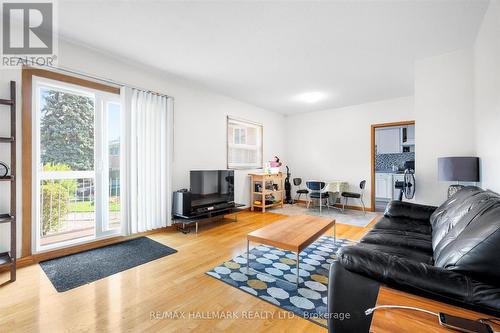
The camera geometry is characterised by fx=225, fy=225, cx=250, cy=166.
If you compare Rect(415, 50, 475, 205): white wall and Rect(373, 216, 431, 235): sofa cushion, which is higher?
Rect(415, 50, 475, 205): white wall

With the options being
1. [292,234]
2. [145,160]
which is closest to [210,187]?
[145,160]

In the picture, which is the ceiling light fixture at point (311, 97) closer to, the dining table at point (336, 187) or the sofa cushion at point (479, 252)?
the dining table at point (336, 187)

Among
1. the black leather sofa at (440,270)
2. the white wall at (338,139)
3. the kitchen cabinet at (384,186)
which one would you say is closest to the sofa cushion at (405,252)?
the black leather sofa at (440,270)

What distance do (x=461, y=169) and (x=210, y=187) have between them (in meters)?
3.46

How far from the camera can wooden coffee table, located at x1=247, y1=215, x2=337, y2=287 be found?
82.1 inches

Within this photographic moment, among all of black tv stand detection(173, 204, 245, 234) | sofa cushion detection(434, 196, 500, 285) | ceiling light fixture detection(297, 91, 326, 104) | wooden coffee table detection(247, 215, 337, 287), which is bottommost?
black tv stand detection(173, 204, 245, 234)

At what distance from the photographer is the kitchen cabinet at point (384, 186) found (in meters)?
6.28

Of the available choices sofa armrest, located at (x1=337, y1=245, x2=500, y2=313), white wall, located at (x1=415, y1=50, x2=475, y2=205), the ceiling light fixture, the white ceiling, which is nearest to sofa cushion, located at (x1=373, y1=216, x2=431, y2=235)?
white wall, located at (x1=415, y1=50, x2=475, y2=205)

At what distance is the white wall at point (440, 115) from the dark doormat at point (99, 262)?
367cm

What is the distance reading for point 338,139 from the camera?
19.2 ft

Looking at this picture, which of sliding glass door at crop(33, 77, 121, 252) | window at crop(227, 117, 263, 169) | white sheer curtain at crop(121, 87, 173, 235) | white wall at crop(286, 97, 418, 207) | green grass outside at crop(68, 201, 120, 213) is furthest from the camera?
white wall at crop(286, 97, 418, 207)

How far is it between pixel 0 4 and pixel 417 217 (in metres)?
4.75

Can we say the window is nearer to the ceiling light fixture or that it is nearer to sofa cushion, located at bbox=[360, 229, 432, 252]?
the ceiling light fixture

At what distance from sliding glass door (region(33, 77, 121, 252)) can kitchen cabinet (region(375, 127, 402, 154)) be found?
6.81 meters
